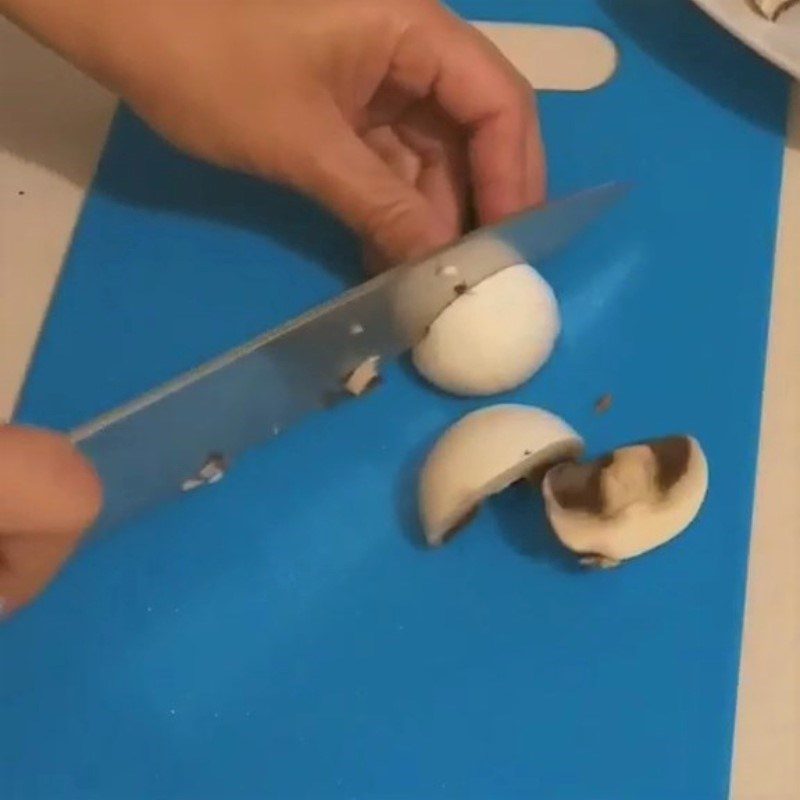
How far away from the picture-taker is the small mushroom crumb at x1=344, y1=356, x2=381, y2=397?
2.93 feet

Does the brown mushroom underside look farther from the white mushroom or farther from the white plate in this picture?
the white plate

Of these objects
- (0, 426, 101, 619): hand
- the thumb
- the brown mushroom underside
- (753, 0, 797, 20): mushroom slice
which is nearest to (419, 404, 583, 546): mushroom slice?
the brown mushroom underside

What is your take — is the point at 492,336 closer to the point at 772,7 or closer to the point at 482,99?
the point at 482,99

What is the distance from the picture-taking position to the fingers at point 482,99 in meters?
0.89

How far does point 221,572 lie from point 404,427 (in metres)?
0.14

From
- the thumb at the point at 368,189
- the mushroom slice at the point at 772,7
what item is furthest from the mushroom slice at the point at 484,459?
the mushroom slice at the point at 772,7

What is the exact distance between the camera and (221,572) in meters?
0.88

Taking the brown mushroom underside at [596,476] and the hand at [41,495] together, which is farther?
the brown mushroom underside at [596,476]

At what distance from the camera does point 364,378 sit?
0.90m

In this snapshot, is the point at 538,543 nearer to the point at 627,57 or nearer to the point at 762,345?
the point at 762,345

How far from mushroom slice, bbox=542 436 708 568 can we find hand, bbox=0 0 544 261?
0.17m

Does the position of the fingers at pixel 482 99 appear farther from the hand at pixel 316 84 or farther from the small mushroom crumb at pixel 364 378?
the small mushroom crumb at pixel 364 378

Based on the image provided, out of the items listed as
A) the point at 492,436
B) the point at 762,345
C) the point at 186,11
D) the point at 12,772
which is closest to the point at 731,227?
the point at 762,345

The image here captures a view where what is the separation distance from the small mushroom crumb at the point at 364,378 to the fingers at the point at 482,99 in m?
0.12
